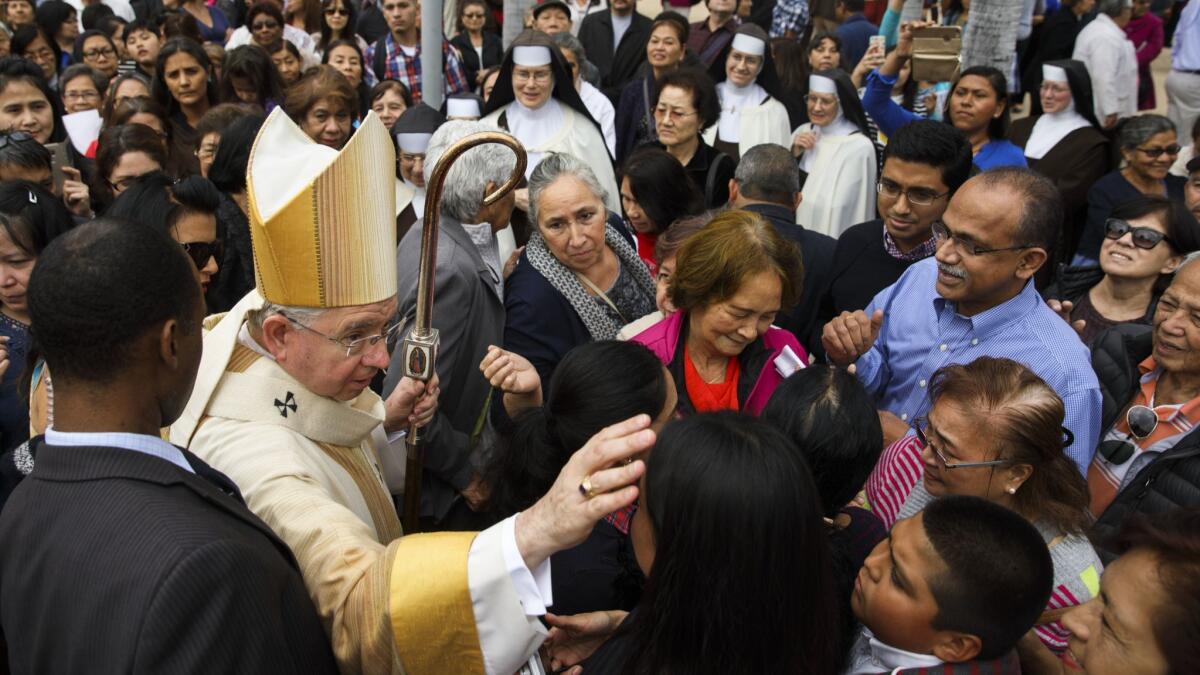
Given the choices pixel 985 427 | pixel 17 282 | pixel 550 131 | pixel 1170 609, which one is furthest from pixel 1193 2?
pixel 17 282

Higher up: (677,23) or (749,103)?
(677,23)

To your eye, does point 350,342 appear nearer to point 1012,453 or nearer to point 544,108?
point 1012,453

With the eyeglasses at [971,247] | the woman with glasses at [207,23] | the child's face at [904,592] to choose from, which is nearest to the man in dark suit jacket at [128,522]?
the child's face at [904,592]

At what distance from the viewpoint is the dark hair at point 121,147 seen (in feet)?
15.4

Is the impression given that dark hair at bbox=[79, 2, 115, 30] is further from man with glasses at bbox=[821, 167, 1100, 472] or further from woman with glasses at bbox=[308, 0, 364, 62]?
man with glasses at bbox=[821, 167, 1100, 472]

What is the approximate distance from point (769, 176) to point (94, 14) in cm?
828

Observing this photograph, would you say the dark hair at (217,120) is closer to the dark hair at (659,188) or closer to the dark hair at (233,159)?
the dark hair at (233,159)

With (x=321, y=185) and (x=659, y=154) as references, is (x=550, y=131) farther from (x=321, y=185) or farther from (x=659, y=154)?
(x=321, y=185)

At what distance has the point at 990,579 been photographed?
74.0 inches

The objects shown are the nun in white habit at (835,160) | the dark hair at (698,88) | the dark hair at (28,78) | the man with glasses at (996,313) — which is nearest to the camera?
the man with glasses at (996,313)

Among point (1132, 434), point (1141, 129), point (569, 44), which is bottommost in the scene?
point (1132, 434)

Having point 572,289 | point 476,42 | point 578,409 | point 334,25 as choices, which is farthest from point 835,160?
point 334,25

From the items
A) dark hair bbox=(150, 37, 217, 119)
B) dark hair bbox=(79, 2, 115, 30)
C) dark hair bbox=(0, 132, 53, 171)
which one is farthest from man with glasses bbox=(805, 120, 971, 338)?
dark hair bbox=(79, 2, 115, 30)

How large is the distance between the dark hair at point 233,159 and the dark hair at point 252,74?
6.19 feet
